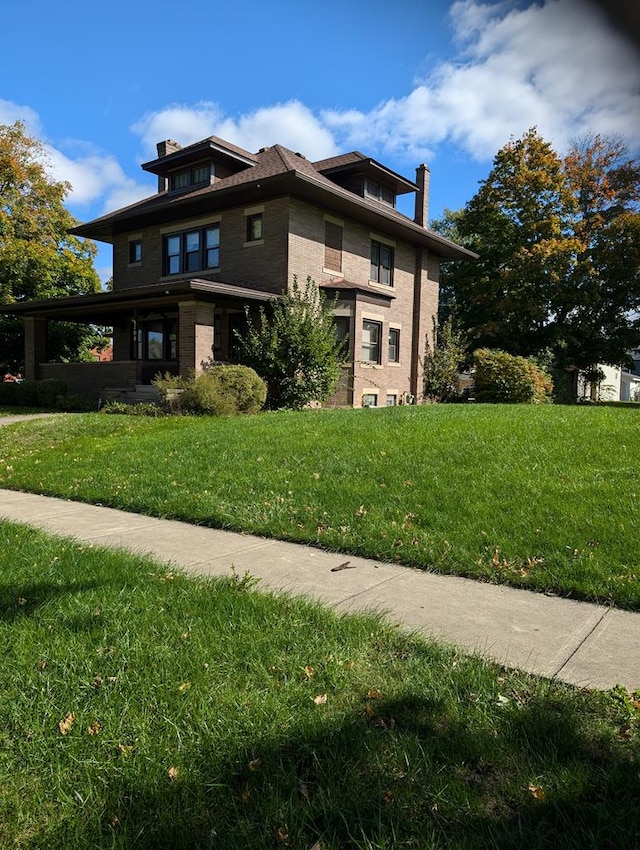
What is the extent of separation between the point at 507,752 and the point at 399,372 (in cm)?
2239

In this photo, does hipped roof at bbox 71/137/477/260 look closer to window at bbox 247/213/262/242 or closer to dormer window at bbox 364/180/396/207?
dormer window at bbox 364/180/396/207

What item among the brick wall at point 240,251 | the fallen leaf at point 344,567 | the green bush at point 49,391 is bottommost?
the fallen leaf at point 344,567

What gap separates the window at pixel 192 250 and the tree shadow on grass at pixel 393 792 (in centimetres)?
2133

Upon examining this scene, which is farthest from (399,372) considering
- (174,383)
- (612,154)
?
(612,154)

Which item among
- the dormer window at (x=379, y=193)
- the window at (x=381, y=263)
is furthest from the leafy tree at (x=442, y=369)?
the dormer window at (x=379, y=193)

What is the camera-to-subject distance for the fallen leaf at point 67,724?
2569 millimetres

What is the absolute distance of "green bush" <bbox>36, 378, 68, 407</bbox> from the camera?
2047 cm

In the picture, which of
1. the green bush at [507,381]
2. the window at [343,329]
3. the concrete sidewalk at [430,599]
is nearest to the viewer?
the concrete sidewalk at [430,599]

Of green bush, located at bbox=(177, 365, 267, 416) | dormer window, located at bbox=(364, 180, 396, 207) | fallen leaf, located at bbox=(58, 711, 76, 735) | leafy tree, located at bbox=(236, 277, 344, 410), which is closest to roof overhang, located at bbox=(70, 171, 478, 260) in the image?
dormer window, located at bbox=(364, 180, 396, 207)

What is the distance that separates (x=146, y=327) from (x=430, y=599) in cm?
2183

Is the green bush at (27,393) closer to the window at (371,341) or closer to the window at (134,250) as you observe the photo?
the window at (134,250)

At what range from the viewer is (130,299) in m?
19.8

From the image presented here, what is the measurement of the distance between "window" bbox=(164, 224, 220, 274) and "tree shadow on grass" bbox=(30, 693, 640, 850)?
21329 millimetres

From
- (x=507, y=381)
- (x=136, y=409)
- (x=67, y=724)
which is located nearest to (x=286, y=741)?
(x=67, y=724)
